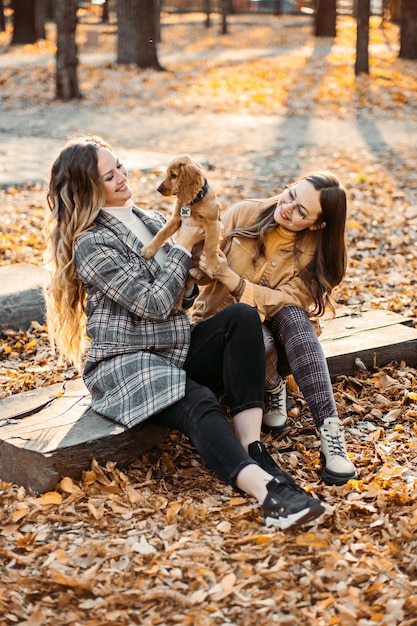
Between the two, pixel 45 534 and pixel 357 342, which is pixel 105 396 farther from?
pixel 357 342

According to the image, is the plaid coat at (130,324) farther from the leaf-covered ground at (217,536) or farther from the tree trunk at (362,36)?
the tree trunk at (362,36)

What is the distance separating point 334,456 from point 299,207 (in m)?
1.08

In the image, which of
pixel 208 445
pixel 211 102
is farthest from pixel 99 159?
pixel 211 102

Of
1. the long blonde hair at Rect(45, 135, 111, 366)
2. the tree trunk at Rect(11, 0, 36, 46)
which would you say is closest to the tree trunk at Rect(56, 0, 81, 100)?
the tree trunk at Rect(11, 0, 36, 46)

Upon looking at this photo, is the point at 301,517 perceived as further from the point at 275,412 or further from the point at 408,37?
the point at 408,37

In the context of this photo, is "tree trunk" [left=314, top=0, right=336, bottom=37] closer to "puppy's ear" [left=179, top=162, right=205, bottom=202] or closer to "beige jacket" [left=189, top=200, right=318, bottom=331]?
"beige jacket" [left=189, top=200, right=318, bottom=331]

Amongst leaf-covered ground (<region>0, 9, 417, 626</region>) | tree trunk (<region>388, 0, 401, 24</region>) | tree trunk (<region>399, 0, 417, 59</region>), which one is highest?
tree trunk (<region>388, 0, 401, 24</region>)

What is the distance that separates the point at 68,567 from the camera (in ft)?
9.73

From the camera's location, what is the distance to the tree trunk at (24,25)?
2161 cm

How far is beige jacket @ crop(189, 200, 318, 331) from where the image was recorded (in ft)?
12.8

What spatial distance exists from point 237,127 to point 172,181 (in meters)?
9.11

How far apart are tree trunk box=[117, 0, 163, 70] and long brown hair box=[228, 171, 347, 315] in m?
13.3

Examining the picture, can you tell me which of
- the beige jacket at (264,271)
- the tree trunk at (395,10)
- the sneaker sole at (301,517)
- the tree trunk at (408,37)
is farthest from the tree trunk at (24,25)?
the sneaker sole at (301,517)

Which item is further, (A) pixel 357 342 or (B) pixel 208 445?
(A) pixel 357 342
